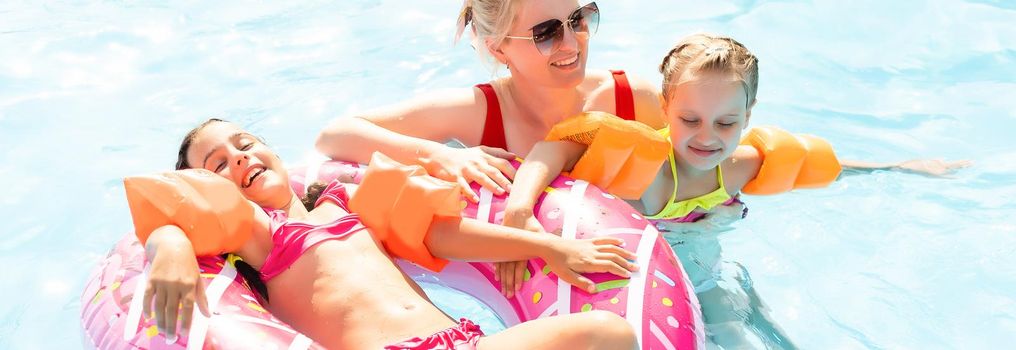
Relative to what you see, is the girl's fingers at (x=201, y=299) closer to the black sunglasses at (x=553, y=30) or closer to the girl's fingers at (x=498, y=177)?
the girl's fingers at (x=498, y=177)

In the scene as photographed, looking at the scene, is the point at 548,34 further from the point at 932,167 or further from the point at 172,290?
the point at 932,167

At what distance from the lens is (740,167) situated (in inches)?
158

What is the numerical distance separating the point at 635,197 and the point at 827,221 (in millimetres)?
1792

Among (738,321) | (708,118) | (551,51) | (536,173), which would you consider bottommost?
(738,321)

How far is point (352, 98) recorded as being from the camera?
21.5 ft

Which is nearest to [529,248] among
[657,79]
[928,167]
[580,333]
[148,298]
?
[580,333]

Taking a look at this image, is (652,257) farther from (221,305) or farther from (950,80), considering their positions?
(950,80)

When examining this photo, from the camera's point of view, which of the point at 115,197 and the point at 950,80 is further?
the point at 950,80

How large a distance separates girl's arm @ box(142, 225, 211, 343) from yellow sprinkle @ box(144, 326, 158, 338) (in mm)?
88

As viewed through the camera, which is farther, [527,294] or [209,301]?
[527,294]

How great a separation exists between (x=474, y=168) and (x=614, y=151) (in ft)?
1.62

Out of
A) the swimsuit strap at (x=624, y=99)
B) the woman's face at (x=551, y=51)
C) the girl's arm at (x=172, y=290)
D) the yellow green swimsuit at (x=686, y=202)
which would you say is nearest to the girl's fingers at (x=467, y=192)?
the woman's face at (x=551, y=51)

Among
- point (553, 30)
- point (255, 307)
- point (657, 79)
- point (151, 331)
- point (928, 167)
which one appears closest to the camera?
point (151, 331)

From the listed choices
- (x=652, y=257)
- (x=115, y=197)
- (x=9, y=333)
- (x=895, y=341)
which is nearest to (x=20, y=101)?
(x=115, y=197)
